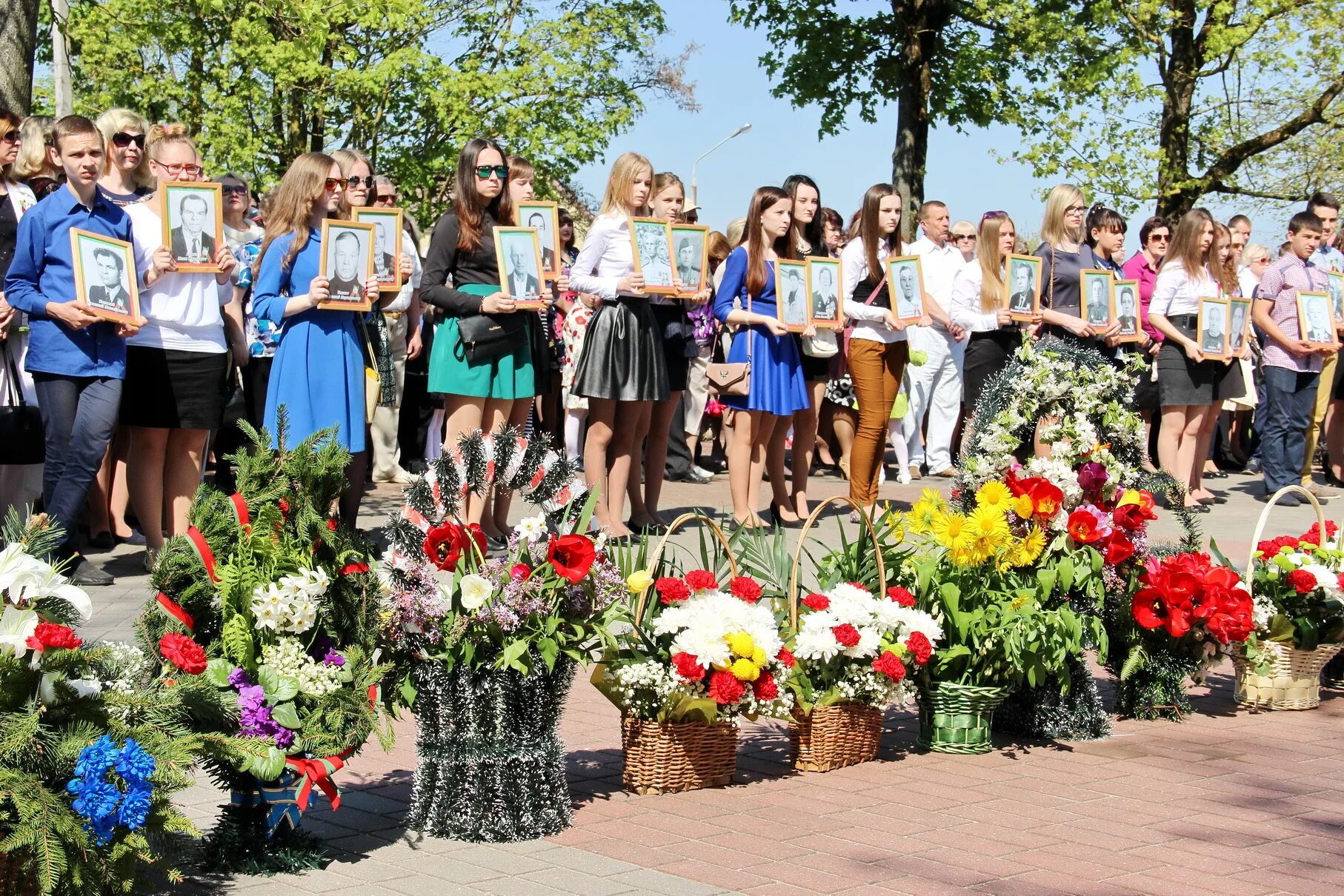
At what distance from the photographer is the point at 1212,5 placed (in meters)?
23.6

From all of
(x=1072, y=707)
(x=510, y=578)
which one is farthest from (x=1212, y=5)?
(x=510, y=578)

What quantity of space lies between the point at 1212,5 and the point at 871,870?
21.5 m

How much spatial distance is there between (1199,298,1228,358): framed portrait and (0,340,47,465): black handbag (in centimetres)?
877

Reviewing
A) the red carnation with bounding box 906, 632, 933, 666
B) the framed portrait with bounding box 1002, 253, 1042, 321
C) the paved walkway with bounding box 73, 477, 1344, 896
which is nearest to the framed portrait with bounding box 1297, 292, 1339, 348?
the framed portrait with bounding box 1002, 253, 1042, 321

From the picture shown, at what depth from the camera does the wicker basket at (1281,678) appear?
286 inches

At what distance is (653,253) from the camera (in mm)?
10141

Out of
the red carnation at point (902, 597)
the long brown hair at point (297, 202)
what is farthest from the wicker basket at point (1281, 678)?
the long brown hair at point (297, 202)

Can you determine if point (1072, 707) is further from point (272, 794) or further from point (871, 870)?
point (272, 794)

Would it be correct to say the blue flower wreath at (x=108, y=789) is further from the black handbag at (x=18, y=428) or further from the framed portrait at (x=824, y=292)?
the framed portrait at (x=824, y=292)

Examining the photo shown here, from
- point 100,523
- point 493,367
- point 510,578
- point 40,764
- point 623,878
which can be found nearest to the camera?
point 40,764

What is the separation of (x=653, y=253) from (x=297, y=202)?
2553 mm

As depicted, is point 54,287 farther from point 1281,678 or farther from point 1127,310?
point 1127,310

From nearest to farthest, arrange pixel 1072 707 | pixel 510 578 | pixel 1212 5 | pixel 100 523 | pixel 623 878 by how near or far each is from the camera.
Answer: pixel 623 878 → pixel 510 578 → pixel 1072 707 → pixel 100 523 → pixel 1212 5

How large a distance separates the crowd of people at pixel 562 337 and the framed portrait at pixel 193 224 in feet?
0.20
